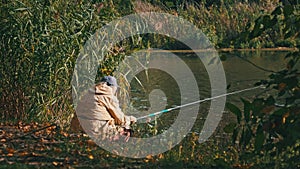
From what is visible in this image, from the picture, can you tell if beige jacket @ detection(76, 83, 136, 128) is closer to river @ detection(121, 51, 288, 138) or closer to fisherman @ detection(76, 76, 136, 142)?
fisherman @ detection(76, 76, 136, 142)

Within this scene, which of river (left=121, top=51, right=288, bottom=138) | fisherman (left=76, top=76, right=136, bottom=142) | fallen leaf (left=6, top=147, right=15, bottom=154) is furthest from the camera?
river (left=121, top=51, right=288, bottom=138)

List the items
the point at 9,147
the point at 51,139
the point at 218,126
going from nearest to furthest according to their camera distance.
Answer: the point at 9,147
the point at 51,139
the point at 218,126

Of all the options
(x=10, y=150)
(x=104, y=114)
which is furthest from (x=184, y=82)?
(x=10, y=150)

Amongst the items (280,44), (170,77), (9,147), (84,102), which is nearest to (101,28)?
(84,102)

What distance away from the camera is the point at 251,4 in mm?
26312

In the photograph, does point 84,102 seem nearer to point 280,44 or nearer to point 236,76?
point 236,76

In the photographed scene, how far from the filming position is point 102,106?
7.34 metres

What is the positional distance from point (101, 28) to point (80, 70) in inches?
22.9

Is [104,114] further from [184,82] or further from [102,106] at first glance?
[184,82]

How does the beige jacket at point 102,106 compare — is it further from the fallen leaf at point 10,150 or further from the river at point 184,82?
the river at point 184,82

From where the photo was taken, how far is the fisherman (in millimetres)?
7309

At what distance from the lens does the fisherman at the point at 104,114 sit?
731cm

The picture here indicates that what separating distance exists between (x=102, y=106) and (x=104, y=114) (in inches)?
3.4

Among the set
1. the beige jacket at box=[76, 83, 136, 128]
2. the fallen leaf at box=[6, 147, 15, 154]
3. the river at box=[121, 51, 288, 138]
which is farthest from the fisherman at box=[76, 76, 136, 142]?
the river at box=[121, 51, 288, 138]
